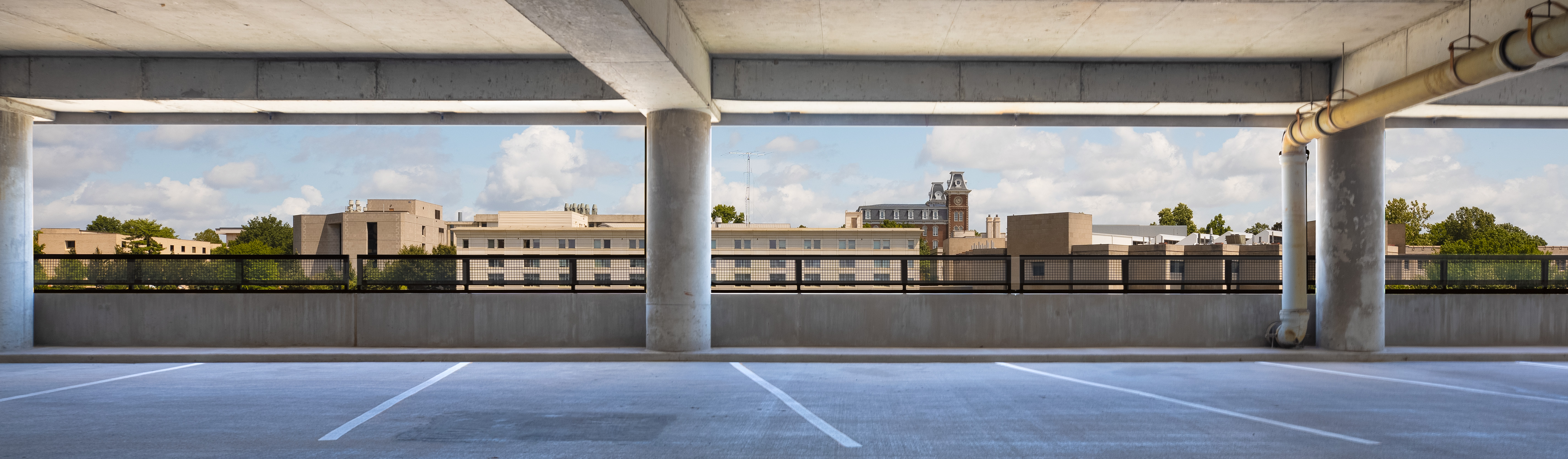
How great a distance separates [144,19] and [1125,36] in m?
12.9

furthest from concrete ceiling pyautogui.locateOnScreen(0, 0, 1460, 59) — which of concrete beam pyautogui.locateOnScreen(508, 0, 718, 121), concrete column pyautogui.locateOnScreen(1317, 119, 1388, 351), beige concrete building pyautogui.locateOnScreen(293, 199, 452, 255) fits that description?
beige concrete building pyautogui.locateOnScreen(293, 199, 452, 255)

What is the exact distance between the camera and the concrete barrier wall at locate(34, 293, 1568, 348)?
12.1 m

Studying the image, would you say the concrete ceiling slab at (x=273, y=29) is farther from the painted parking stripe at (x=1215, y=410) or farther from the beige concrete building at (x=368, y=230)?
the beige concrete building at (x=368, y=230)

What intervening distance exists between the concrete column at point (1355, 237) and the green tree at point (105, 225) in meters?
115

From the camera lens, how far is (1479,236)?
74.4 m

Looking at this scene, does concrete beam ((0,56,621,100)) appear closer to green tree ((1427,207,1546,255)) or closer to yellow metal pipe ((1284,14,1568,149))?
yellow metal pipe ((1284,14,1568,149))

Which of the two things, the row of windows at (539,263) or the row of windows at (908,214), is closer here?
the row of windows at (539,263)

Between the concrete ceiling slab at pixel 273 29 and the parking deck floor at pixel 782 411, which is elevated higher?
the concrete ceiling slab at pixel 273 29

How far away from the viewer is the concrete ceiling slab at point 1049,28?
30.7 ft

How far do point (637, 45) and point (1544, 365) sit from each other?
13.3m

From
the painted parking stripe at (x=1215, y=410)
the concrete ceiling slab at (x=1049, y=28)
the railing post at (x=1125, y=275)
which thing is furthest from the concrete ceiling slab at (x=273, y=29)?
the railing post at (x=1125, y=275)

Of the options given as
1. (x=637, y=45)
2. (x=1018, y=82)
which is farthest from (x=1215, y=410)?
(x=637, y=45)

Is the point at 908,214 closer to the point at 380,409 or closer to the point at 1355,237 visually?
the point at 1355,237

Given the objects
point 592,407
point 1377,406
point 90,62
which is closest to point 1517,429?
point 1377,406
